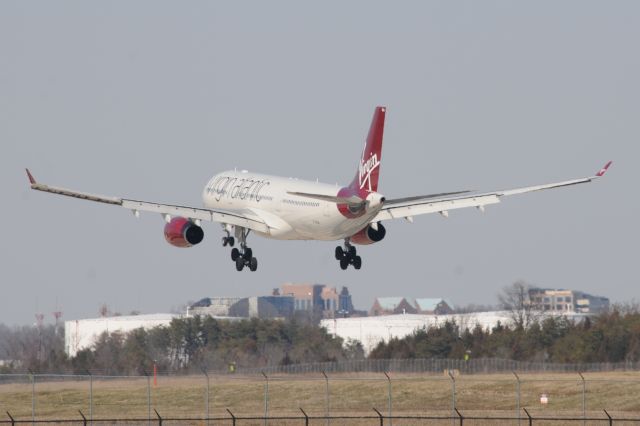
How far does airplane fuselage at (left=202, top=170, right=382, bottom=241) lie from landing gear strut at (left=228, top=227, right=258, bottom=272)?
1482 mm

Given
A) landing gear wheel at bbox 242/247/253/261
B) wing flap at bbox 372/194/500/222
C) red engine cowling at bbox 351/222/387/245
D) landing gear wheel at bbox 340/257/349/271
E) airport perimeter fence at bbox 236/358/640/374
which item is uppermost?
wing flap at bbox 372/194/500/222

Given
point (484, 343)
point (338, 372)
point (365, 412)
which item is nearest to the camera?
point (365, 412)

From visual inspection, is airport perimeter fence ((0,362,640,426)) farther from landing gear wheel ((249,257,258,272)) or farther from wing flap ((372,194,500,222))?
wing flap ((372,194,500,222))

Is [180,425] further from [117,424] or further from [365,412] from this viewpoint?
[365,412]

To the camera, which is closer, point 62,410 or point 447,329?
point 62,410

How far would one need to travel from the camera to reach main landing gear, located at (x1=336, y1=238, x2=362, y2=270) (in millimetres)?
93812

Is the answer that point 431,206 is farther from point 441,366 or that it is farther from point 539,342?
point 539,342

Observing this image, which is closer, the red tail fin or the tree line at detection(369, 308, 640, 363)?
the red tail fin

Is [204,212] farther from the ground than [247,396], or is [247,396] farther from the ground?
[204,212]

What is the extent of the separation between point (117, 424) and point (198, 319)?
59.5 m

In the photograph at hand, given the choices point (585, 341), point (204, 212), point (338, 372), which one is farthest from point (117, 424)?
point (585, 341)

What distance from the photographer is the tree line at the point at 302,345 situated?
112125 millimetres

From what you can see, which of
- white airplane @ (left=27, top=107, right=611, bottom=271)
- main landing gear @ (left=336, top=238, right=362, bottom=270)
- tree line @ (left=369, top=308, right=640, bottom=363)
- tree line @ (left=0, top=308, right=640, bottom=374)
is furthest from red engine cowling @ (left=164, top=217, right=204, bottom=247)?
tree line @ (left=369, top=308, right=640, bottom=363)

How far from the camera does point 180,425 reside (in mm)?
70812
